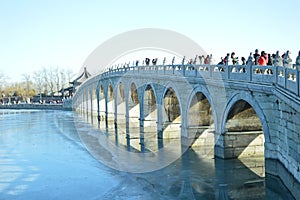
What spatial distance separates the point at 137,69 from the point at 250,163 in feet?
48.3

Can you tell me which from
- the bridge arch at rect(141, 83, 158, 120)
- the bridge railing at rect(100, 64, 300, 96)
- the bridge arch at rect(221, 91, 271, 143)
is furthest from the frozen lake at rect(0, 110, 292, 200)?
the bridge arch at rect(141, 83, 158, 120)

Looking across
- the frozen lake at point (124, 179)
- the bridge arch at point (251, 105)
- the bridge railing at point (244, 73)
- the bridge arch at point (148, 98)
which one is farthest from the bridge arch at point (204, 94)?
the bridge arch at point (148, 98)

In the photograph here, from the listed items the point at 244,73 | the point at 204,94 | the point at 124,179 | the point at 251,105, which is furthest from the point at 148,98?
the point at 251,105

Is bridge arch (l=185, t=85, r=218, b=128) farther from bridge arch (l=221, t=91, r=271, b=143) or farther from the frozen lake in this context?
the frozen lake

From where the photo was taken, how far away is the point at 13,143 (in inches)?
911

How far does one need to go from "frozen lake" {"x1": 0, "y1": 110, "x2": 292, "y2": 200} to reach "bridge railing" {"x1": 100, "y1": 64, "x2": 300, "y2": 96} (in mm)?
3621

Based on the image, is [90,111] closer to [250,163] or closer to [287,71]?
[250,163]

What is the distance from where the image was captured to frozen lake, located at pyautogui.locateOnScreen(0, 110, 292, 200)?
11828mm

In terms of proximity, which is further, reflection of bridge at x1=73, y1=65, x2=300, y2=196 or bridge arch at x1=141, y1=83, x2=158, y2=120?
bridge arch at x1=141, y1=83, x2=158, y2=120

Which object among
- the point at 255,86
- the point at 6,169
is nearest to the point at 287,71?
the point at 255,86

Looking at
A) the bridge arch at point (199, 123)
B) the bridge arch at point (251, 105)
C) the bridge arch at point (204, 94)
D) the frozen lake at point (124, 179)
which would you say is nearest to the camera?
the frozen lake at point (124, 179)

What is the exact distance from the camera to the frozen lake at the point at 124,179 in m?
11.8

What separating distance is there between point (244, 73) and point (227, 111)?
7.98 ft

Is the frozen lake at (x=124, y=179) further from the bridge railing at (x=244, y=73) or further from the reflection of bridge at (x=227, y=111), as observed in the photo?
the bridge railing at (x=244, y=73)
